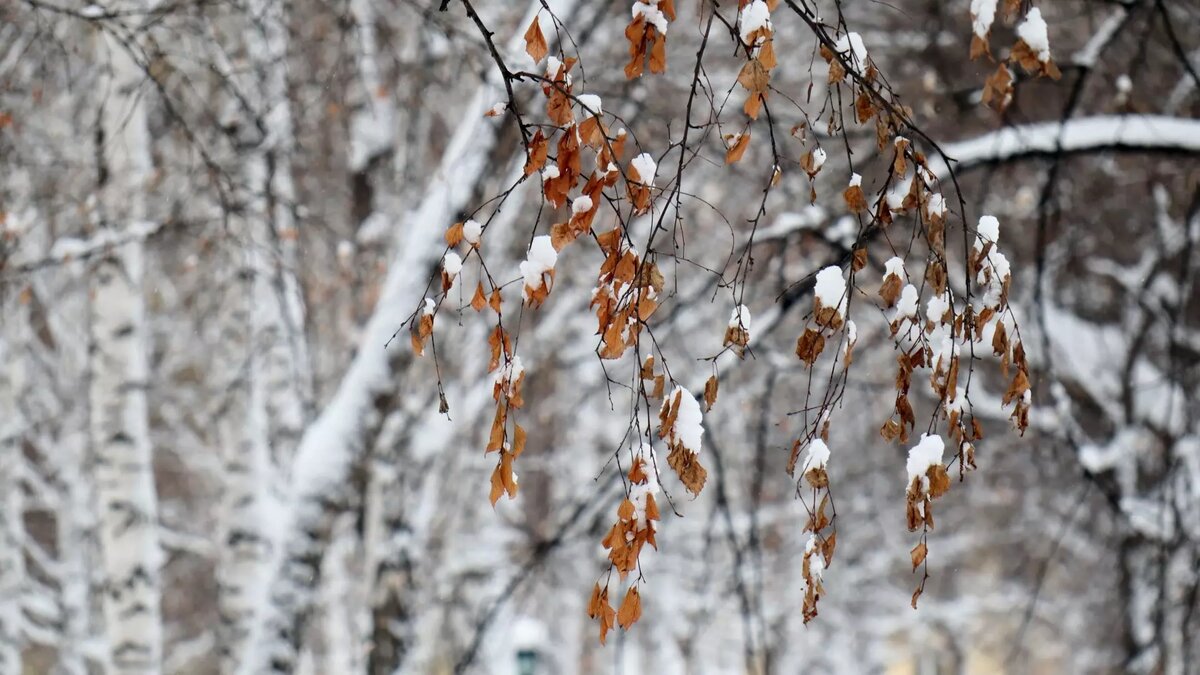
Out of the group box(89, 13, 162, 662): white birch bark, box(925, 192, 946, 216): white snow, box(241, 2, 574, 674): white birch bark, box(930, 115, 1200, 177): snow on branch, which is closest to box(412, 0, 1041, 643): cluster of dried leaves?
box(925, 192, 946, 216): white snow

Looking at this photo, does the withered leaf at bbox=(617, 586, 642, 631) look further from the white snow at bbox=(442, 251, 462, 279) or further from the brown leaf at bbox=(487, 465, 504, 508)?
the white snow at bbox=(442, 251, 462, 279)

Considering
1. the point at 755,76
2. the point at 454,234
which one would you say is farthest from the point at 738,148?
the point at 454,234

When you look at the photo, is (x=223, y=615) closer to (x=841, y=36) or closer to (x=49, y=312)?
(x=49, y=312)

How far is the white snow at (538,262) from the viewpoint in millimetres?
1812

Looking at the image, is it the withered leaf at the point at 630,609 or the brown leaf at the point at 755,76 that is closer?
the brown leaf at the point at 755,76

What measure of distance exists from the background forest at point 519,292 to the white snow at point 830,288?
0.36 ft

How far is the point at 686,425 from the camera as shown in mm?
1833

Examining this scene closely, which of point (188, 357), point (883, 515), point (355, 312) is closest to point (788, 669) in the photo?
point (883, 515)

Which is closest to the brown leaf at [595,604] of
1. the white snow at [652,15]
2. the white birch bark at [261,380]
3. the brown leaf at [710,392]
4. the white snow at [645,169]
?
the brown leaf at [710,392]

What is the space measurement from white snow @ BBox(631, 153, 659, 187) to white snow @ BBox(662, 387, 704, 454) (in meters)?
0.32

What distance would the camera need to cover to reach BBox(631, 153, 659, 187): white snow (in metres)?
1.80

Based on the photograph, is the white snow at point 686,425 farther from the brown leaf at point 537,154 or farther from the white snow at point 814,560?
the brown leaf at point 537,154

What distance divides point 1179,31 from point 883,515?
1044 cm

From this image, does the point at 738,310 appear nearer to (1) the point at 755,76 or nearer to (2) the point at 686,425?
(2) the point at 686,425
